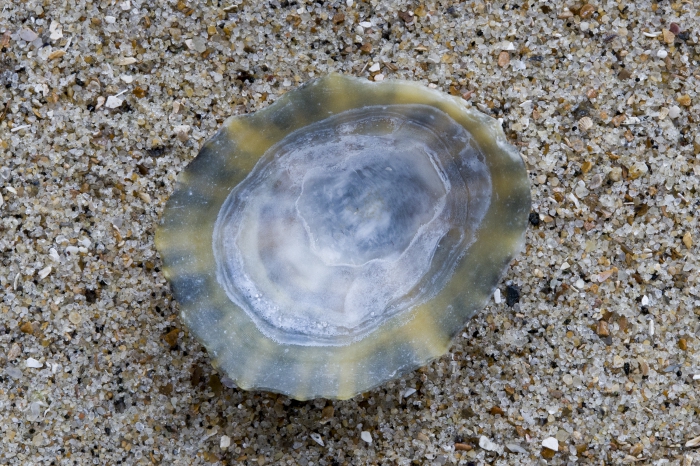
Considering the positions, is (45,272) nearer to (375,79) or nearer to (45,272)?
(45,272)

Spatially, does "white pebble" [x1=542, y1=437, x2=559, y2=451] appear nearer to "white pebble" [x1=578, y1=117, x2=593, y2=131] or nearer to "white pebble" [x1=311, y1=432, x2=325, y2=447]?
"white pebble" [x1=311, y1=432, x2=325, y2=447]

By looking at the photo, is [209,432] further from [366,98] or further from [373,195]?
[366,98]

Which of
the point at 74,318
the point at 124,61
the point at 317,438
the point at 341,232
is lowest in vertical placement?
the point at 317,438

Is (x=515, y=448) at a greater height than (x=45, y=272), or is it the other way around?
(x=45, y=272)

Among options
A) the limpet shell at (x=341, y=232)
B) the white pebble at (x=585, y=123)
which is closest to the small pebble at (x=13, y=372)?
the limpet shell at (x=341, y=232)

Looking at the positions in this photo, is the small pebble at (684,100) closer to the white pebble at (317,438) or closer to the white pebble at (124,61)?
the white pebble at (317,438)

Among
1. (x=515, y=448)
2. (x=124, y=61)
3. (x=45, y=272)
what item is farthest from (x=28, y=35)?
(x=515, y=448)

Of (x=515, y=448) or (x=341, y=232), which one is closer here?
(x=341, y=232)
